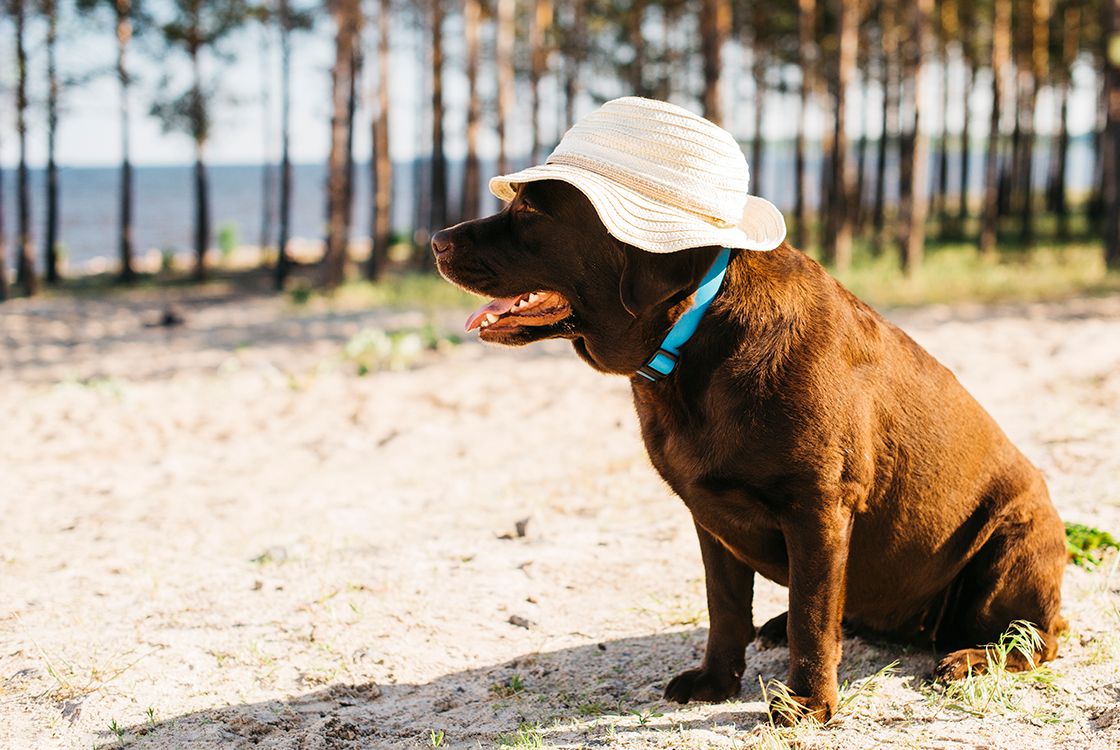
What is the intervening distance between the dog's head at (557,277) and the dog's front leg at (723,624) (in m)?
0.79

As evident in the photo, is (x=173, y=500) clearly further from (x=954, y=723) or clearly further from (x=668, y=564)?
(x=954, y=723)

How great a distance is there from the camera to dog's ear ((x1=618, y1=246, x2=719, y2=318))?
2.26 metres

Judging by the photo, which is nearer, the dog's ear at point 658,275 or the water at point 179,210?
the dog's ear at point 658,275

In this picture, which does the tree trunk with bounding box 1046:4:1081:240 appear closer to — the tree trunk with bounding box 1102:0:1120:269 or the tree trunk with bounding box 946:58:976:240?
the tree trunk with bounding box 946:58:976:240

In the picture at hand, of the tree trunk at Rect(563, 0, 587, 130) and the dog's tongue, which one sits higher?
the tree trunk at Rect(563, 0, 587, 130)

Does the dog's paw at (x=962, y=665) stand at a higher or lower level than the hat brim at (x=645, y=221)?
lower

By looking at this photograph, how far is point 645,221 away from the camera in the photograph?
2.23 m

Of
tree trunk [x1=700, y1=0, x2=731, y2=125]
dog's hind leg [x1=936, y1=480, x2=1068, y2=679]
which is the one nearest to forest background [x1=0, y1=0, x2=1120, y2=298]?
tree trunk [x1=700, y1=0, x2=731, y2=125]

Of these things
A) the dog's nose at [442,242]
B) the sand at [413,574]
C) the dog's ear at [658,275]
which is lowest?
the sand at [413,574]

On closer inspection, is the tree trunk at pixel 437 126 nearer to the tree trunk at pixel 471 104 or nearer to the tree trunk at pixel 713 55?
the tree trunk at pixel 471 104

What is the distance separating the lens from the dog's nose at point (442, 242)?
8.14ft

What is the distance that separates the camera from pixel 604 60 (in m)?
31.3

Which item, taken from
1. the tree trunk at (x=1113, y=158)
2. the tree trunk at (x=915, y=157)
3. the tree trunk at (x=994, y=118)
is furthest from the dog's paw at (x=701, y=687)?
the tree trunk at (x=994, y=118)

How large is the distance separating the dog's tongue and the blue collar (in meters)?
0.45
